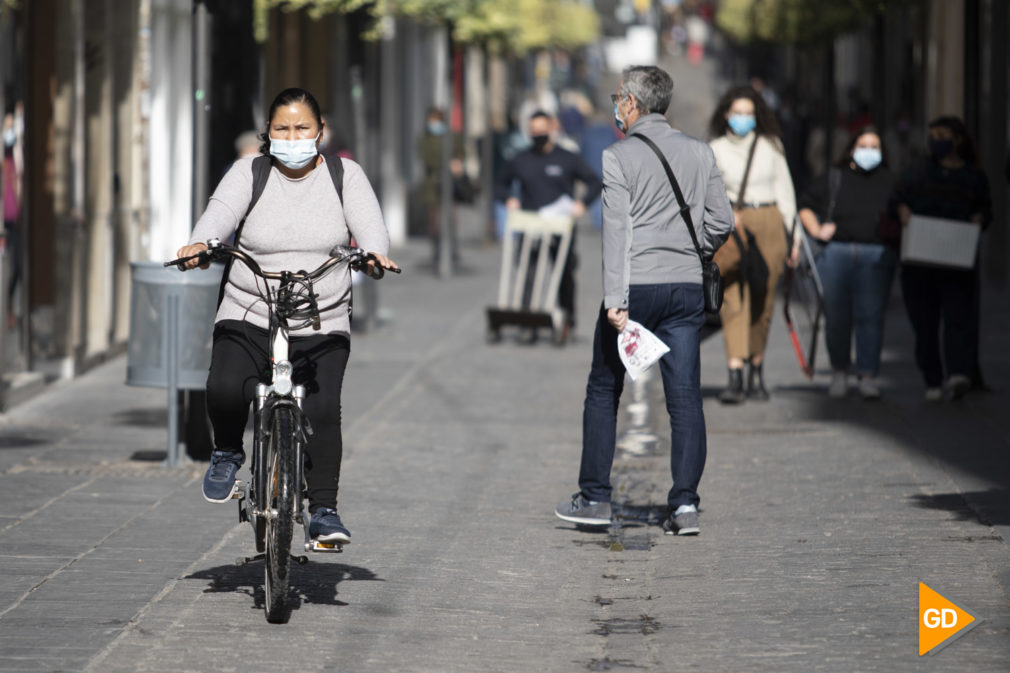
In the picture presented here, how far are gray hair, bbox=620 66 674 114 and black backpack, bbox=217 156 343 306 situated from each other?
5.34 ft

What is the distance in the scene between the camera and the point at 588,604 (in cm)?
652

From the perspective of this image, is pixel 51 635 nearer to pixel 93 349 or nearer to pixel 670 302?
pixel 670 302

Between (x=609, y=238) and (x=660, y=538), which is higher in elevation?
(x=609, y=238)

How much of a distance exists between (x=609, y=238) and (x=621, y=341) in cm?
41

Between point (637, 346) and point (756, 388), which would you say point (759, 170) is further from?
point (637, 346)

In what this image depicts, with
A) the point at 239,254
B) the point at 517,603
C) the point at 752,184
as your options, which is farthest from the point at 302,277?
the point at 752,184

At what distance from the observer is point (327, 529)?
625cm

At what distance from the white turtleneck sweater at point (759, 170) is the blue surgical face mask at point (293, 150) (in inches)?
201

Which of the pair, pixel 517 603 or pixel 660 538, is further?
pixel 660 538

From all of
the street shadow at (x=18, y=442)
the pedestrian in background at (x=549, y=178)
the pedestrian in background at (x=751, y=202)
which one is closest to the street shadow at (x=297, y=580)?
the street shadow at (x=18, y=442)

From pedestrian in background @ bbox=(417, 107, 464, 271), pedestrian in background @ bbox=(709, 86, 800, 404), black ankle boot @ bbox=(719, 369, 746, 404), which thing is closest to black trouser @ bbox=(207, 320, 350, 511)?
pedestrian in background @ bbox=(709, 86, 800, 404)

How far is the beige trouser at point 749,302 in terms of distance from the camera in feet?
37.6

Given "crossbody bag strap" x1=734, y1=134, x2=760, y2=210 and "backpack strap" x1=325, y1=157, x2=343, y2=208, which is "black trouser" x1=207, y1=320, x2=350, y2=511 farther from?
"crossbody bag strap" x1=734, y1=134, x2=760, y2=210

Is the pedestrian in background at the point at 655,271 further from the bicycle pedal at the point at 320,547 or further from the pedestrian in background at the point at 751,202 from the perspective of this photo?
the pedestrian in background at the point at 751,202
